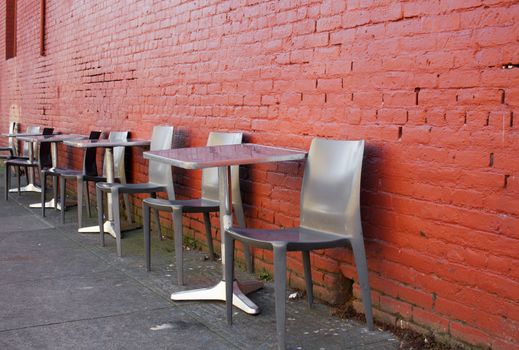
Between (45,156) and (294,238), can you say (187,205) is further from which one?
(45,156)

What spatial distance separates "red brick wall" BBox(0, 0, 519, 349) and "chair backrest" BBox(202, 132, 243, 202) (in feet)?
0.39

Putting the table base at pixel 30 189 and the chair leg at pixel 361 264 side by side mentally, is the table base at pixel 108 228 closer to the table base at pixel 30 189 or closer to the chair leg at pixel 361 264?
the chair leg at pixel 361 264

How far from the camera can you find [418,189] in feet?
11.8

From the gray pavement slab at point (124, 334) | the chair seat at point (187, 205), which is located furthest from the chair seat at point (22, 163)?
the gray pavement slab at point (124, 334)

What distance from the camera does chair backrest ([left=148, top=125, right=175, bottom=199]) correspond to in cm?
595

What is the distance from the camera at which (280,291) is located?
343 centimetres

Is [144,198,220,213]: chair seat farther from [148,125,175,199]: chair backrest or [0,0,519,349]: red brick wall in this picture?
[148,125,175,199]: chair backrest

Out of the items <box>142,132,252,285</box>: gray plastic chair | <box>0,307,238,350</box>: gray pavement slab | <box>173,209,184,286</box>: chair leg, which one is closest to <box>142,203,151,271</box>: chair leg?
<box>142,132,252,285</box>: gray plastic chair

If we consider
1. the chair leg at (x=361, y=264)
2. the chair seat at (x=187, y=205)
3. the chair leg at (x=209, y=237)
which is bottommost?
the chair leg at (x=209, y=237)

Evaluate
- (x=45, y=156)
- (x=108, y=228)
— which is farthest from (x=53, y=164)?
(x=108, y=228)

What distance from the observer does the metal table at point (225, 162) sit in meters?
3.88

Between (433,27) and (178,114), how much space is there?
11.0 ft

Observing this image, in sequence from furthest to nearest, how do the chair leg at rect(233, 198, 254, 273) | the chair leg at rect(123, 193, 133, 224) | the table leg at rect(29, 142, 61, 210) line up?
the table leg at rect(29, 142, 61, 210) → the chair leg at rect(123, 193, 133, 224) → the chair leg at rect(233, 198, 254, 273)

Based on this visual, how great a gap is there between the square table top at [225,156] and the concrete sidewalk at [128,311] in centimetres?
92
